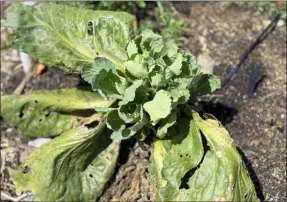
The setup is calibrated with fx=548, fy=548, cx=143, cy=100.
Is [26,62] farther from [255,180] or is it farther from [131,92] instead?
[255,180]

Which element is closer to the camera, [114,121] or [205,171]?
[205,171]

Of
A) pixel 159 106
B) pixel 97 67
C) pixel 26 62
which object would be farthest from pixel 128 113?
pixel 26 62

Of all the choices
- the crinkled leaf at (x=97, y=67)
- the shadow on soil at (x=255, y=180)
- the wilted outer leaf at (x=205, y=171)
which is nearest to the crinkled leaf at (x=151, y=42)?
the crinkled leaf at (x=97, y=67)

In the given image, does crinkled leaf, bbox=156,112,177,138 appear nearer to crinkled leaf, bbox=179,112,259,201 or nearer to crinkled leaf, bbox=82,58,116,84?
crinkled leaf, bbox=179,112,259,201

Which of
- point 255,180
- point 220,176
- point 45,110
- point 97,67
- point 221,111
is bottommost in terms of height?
point 45,110

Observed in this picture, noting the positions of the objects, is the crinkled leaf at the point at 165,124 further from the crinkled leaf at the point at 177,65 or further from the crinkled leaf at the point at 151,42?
the crinkled leaf at the point at 151,42
